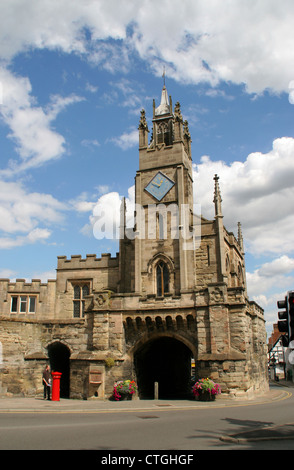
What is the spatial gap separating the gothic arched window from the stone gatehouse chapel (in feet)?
0.21

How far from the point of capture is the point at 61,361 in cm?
2720

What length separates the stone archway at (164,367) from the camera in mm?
24392

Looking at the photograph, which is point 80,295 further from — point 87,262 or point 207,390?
point 207,390

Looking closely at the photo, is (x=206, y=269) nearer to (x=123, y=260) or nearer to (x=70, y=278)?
(x=123, y=260)

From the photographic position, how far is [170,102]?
31719mm

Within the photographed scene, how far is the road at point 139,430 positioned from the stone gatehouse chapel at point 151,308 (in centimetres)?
685

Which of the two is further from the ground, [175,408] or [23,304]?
[23,304]

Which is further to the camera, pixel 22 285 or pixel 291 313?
pixel 22 285

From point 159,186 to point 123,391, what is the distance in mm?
13442

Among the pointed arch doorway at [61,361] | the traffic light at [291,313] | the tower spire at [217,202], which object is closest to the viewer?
the traffic light at [291,313]

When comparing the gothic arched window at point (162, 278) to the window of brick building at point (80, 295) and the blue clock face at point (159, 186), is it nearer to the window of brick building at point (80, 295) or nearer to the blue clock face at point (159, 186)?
the blue clock face at point (159, 186)

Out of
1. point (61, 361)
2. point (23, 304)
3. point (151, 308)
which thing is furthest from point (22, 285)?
point (151, 308)

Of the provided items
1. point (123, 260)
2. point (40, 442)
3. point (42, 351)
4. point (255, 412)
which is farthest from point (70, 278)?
point (40, 442)

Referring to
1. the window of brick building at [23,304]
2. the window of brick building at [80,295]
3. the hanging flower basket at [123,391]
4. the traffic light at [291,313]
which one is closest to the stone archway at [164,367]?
the hanging flower basket at [123,391]
